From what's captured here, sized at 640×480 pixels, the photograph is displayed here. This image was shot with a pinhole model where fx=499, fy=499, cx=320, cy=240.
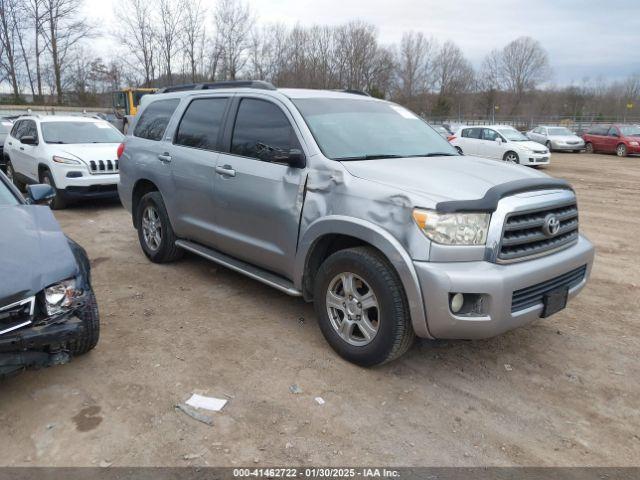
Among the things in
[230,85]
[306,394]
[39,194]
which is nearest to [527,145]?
[230,85]

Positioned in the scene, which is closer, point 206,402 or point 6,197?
point 206,402

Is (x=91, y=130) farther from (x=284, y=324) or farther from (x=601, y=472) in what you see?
(x=601, y=472)

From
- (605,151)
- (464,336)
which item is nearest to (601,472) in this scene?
(464,336)

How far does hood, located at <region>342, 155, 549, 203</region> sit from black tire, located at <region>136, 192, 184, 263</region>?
269 centimetres

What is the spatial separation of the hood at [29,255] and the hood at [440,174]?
2.02 metres

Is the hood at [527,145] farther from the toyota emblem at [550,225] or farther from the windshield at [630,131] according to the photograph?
the toyota emblem at [550,225]

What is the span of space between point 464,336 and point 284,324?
1726 mm

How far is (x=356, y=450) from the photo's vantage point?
2.76 meters

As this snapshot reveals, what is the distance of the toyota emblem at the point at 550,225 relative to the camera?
3.31 meters

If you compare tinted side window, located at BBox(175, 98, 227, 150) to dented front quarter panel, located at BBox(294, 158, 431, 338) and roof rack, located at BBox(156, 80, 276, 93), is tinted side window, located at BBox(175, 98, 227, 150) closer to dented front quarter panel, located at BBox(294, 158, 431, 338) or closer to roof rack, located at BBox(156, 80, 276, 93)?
roof rack, located at BBox(156, 80, 276, 93)

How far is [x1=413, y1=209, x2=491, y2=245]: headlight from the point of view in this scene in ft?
9.93

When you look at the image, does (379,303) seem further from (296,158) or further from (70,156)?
(70,156)

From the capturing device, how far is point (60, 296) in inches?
120

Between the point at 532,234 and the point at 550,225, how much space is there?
6.8 inches
